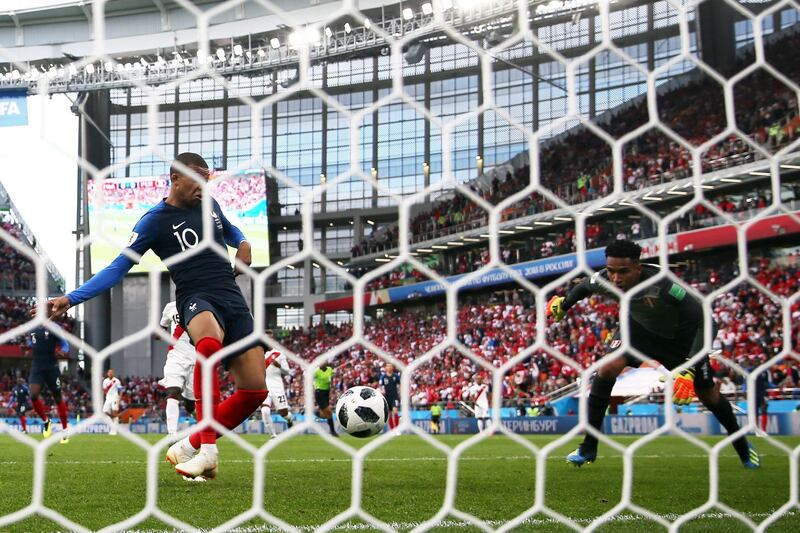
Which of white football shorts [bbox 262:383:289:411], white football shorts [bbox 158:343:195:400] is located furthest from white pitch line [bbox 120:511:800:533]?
white football shorts [bbox 262:383:289:411]

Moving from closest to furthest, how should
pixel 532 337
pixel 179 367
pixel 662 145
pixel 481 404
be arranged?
1. pixel 179 367
2. pixel 481 404
3. pixel 532 337
4. pixel 662 145

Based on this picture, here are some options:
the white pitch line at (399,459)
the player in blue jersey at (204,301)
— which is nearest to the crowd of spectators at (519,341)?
the white pitch line at (399,459)

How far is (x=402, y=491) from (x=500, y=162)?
3805 centimetres

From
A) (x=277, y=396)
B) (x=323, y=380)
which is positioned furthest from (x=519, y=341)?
(x=277, y=396)

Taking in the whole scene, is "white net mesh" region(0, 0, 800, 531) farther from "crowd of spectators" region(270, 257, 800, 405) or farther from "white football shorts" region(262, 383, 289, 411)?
"white football shorts" region(262, 383, 289, 411)

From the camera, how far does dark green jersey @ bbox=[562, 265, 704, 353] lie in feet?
17.0

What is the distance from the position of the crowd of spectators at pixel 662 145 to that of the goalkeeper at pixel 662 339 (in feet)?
51.2

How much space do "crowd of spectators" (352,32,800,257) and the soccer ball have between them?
1637cm

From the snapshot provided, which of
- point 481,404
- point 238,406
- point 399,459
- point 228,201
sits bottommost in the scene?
point 481,404

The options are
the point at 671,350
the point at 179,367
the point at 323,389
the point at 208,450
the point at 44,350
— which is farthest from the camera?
the point at 323,389

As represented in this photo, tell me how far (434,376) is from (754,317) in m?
9.52

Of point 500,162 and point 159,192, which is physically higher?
point 500,162

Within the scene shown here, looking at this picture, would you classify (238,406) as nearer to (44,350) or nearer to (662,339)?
(662,339)

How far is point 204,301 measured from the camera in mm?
4129
